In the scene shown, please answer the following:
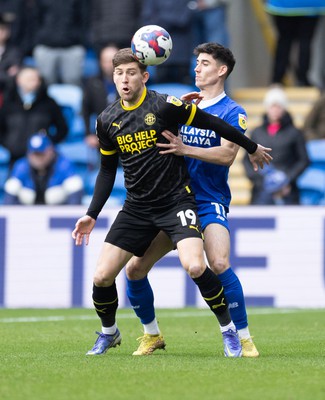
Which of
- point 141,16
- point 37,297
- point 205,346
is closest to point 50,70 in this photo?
point 141,16

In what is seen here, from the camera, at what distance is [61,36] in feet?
57.3

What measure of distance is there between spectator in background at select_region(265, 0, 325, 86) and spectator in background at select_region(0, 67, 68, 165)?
3.30m

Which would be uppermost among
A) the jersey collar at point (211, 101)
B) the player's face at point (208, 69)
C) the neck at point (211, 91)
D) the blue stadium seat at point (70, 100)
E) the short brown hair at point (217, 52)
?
the blue stadium seat at point (70, 100)

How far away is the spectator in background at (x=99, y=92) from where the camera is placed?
16.6 meters

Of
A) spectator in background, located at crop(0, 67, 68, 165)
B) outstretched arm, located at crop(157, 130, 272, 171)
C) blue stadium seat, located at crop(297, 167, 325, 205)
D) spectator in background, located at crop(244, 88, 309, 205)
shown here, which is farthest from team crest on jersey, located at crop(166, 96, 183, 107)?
spectator in background, located at crop(0, 67, 68, 165)

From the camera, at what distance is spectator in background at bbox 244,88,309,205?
15.1 m

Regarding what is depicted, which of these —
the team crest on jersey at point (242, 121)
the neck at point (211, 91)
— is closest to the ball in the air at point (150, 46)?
the neck at point (211, 91)

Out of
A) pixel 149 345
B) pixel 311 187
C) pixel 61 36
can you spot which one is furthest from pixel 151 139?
pixel 61 36

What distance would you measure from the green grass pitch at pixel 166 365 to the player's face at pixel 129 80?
1.82 m

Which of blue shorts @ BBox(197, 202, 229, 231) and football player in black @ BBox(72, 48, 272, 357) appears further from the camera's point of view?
blue shorts @ BBox(197, 202, 229, 231)

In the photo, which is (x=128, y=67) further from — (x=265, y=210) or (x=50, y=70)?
(x=50, y=70)

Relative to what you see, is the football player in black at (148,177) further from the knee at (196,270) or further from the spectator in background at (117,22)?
the spectator in background at (117,22)

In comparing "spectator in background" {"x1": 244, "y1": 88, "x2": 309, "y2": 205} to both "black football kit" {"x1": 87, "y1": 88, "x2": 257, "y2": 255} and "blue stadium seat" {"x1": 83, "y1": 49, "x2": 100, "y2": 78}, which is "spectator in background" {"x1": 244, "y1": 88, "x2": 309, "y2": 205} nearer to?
"blue stadium seat" {"x1": 83, "y1": 49, "x2": 100, "y2": 78}

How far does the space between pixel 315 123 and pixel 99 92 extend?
2972 millimetres
